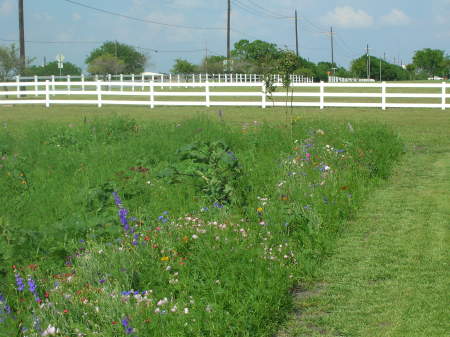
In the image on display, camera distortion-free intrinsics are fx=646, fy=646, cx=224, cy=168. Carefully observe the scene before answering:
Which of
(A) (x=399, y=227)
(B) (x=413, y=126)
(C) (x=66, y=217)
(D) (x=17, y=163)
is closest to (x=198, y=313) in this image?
(C) (x=66, y=217)

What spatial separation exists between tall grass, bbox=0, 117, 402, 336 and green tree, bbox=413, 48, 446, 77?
173392mm

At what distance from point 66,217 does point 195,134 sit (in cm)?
440

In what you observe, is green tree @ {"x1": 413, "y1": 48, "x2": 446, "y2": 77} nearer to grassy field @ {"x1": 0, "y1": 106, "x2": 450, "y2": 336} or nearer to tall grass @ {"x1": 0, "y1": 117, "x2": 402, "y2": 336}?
tall grass @ {"x1": 0, "y1": 117, "x2": 402, "y2": 336}

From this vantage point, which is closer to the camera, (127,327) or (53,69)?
(127,327)

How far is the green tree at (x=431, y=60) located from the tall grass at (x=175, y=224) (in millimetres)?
173392

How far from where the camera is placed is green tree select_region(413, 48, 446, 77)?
572ft

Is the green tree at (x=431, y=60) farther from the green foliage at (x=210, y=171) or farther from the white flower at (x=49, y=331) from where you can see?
the white flower at (x=49, y=331)

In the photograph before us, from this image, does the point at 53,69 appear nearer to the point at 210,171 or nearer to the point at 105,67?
the point at 105,67

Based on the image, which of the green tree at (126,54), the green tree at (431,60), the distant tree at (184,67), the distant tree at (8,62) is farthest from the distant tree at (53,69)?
the green tree at (431,60)

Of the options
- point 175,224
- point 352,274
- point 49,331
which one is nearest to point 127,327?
point 49,331

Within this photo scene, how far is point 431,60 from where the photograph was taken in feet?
574

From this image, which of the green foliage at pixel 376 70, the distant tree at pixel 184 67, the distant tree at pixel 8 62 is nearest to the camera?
the distant tree at pixel 8 62

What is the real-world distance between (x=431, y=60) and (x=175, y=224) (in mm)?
180540

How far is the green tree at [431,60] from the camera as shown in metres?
174
